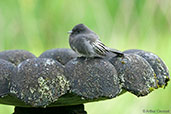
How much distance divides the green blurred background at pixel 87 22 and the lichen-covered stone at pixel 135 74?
1.68 metres

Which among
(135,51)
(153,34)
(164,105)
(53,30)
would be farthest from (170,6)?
(135,51)

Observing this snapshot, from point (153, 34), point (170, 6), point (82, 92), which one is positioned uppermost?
point (170, 6)

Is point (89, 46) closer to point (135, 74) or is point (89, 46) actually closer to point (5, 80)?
point (135, 74)

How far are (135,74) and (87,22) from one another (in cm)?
203

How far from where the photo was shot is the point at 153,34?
3.27m

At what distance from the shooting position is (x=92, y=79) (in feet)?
4.36

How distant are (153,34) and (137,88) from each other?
1945 millimetres

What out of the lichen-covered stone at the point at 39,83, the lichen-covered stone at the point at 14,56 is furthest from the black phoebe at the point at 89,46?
the lichen-covered stone at the point at 14,56

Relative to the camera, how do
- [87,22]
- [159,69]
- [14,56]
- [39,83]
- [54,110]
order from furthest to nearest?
[87,22] < [14,56] < [54,110] < [159,69] < [39,83]

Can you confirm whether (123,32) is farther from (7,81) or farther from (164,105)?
(7,81)

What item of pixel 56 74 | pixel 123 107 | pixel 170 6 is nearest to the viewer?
pixel 56 74

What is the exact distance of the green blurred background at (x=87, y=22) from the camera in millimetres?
3232

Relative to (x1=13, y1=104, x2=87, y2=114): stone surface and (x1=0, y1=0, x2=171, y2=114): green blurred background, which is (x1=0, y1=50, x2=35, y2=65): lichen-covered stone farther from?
(x1=0, y1=0, x2=171, y2=114): green blurred background

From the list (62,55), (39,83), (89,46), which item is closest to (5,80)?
(39,83)
